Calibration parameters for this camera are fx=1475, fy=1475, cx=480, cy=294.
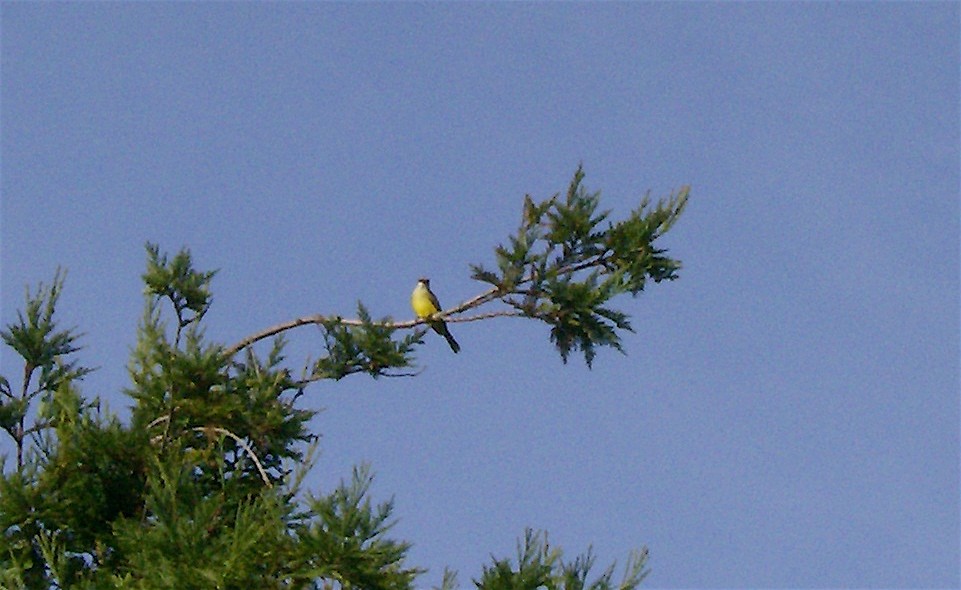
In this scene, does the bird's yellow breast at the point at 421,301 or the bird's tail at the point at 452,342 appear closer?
the bird's tail at the point at 452,342

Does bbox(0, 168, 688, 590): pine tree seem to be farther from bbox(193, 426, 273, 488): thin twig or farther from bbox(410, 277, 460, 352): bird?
bbox(410, 277, 460, 352): bird

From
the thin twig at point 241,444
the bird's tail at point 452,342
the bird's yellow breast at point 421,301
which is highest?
the bird's yellow breast at point 421,301

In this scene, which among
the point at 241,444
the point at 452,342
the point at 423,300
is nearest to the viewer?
the point at 241,444

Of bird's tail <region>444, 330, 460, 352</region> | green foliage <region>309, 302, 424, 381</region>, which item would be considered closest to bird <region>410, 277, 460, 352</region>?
bird's tail <region>444, 330, 460, 352</region>

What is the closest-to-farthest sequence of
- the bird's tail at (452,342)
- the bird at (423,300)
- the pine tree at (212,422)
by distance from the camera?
1. the pine tree at (212,422)
2. the bird's tail at (452,342)
3. the bird at (423,300)

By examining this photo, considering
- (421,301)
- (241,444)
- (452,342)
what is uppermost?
(421,301)

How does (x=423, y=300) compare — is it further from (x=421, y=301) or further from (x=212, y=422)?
(x=212, y=422)

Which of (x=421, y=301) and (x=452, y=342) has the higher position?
(x=421, y=301)

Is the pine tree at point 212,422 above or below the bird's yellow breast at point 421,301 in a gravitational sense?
below

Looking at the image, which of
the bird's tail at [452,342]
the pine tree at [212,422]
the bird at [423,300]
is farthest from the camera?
the bird at [423,300]

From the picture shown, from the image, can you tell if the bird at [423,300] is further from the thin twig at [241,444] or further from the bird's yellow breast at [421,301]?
the thin twig at [241,444]

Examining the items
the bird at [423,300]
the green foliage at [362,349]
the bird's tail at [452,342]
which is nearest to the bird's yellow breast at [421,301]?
the bird at [423,300]

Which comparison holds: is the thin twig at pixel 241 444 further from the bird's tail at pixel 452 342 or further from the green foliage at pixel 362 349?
the bird's tail at pixel 452 342

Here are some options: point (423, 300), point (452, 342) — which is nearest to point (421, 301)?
point (423, 300)
